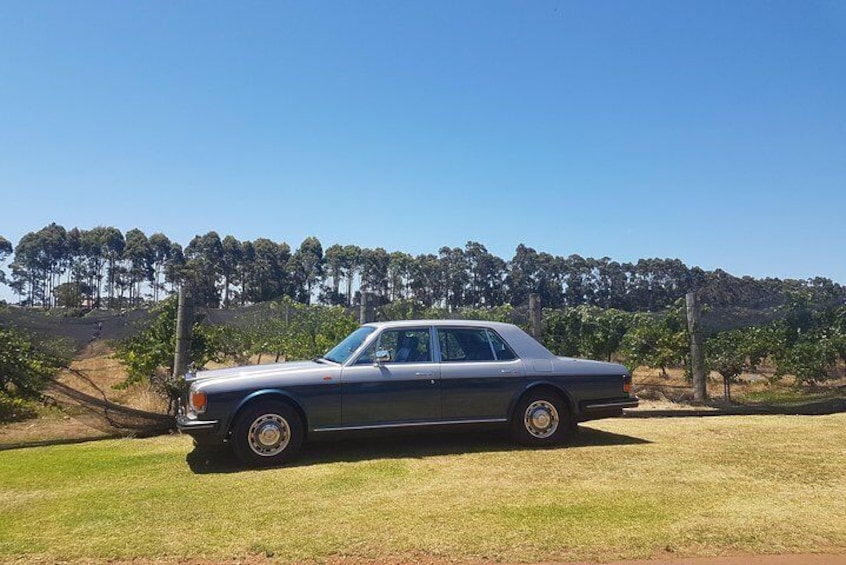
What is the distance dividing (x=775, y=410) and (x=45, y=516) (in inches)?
382

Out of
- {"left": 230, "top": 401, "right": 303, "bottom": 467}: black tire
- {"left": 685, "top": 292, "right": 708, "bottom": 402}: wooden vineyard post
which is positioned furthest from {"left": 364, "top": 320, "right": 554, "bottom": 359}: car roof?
{"left": 685, "top": 292, "right": 708, "bottom": 402}: wooden vineyard post

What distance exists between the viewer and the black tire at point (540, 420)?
22.8 feet

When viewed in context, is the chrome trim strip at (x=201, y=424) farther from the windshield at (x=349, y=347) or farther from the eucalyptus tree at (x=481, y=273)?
the eucalyptus tree at (x=481, y=273)

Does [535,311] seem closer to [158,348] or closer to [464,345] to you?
[464,345]

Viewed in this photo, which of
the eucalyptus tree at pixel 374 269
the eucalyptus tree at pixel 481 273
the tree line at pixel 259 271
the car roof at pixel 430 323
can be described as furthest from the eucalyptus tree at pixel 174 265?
the car roof at pixel 430 323

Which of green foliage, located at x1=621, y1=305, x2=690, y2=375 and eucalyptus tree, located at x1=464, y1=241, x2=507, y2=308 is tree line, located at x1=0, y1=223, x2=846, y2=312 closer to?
eucalyptus tree, located at x1=464, y1=241, x2=507, y2=308

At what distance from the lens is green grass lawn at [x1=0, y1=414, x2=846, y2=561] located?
395 centimetres

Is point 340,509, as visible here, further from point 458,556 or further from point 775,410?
point 775,410

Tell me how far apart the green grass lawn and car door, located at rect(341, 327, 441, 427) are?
0.43 m

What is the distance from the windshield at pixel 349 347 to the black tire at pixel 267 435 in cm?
89

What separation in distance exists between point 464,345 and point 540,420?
3.90 ft

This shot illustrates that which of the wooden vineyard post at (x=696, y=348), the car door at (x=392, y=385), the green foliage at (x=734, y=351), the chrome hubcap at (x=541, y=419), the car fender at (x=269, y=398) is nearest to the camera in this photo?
the car fender at (x=269, y=398)

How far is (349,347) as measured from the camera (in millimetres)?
7008

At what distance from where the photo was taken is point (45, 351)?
8.03 m
